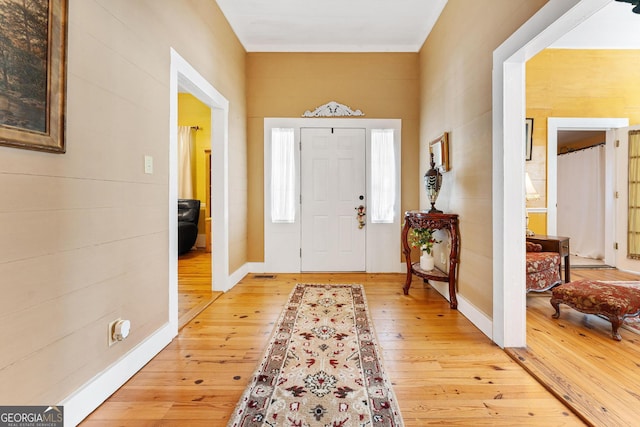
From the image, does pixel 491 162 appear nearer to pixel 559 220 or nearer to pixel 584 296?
pixel 584 296

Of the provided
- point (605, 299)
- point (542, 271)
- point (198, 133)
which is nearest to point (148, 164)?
point (605, 299)

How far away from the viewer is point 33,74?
116cm

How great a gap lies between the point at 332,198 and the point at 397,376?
2678mm

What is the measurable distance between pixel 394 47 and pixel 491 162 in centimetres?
262

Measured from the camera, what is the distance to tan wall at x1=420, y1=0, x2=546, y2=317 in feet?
7.26

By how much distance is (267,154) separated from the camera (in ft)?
13.5

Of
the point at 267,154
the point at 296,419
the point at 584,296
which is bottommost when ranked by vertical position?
the point at 296,419

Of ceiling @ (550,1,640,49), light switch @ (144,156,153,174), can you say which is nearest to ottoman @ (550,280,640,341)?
ceiling @ (550,1,640,49)

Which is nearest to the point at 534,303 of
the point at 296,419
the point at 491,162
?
the point at 491,162

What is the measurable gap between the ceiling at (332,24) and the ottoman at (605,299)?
121 inches

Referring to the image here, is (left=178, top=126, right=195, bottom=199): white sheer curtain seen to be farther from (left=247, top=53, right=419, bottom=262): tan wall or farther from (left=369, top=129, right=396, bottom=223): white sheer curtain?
(left=369, top=129, right=396, bottom=223): white sheer curtain

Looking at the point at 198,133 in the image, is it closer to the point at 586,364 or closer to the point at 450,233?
the point at 450,233

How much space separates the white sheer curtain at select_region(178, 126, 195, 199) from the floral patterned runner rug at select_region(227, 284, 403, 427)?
4440 mm

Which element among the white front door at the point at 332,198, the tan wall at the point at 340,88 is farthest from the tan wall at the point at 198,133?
the white front door at the point at 332,198
